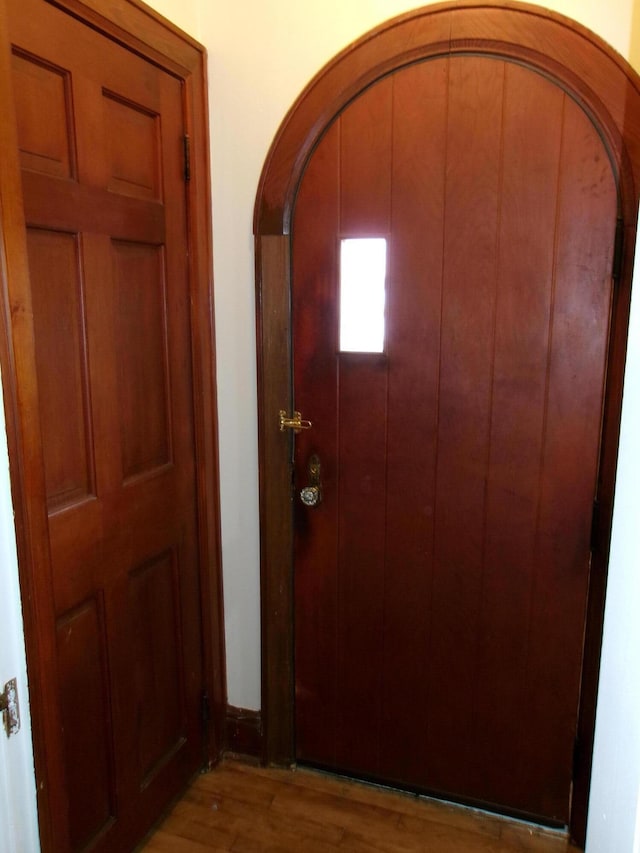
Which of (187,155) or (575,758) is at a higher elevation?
(187,155)

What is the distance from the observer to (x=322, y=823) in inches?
71.8

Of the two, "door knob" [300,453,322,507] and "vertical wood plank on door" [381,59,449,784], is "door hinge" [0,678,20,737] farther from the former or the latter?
"vertical wood plank on door" [381,59,449,784]

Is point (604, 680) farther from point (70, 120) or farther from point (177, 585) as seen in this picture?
point (70, 120)

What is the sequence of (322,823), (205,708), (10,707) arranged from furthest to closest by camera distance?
1. (205,708)
2. (322,823)
3. (10,707)

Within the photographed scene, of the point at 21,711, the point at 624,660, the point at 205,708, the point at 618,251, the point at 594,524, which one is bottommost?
the point at 205,708

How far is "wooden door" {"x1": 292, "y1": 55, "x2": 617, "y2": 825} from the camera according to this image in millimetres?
1537

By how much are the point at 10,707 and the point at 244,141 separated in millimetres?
1477

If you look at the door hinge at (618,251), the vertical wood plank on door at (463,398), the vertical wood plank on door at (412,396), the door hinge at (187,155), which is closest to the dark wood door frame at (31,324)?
the door hinge at (187,155)

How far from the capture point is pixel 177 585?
1821 millimetres

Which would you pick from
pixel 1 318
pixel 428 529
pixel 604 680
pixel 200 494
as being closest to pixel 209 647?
pixel 200 494

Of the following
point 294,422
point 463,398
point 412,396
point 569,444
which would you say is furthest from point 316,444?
point 569,444

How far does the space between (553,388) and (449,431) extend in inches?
11.1

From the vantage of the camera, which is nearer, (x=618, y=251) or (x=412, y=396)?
(x=618, y=251)

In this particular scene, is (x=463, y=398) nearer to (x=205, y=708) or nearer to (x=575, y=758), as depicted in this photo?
(x=575, y=758)
